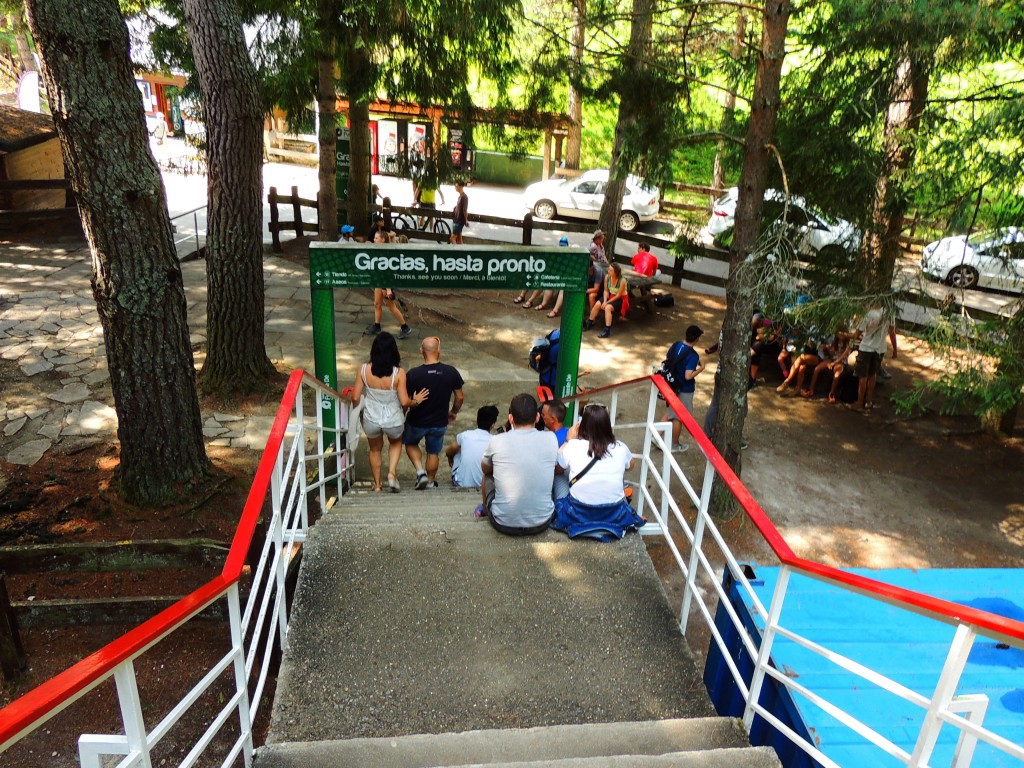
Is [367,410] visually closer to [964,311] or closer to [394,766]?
[394,766]

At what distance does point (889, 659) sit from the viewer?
3736mm

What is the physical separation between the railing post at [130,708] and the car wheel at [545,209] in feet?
65.8

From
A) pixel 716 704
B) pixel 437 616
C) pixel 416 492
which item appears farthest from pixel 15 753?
pixel 716 704

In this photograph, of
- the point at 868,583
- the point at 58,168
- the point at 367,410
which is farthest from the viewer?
the point at 58,168

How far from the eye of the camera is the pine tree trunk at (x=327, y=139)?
12.3 meters

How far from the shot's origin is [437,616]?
3645mm

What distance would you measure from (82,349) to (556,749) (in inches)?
354

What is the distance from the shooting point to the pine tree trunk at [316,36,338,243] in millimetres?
12320

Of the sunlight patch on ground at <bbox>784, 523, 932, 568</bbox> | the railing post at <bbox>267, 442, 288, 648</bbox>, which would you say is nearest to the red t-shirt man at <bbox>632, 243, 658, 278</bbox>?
the sunlight patch on ground at <bbox>784, 523, 932, 568</bbox>

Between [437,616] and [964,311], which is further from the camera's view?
[964,311]

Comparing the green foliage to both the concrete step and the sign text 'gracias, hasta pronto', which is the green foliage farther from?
the concrete step

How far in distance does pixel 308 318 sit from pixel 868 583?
10.2 m

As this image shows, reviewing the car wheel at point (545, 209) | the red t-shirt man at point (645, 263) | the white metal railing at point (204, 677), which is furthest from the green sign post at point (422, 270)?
the car wheel at point (545, 209)

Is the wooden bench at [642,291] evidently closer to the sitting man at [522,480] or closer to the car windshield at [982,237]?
the car windshield at [982,237]
